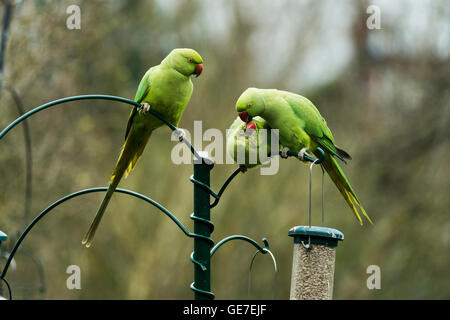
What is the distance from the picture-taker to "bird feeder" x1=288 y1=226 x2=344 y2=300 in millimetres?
3078

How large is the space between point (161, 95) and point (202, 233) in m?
1.32

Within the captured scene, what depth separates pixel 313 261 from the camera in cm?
315

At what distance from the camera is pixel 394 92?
9289 mm

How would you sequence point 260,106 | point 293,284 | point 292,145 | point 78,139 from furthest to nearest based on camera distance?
1. point 78,139
2. point 292,145
3. point 260,106
4. point 293,284

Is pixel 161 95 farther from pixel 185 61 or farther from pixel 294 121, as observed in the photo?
pixel 294 121

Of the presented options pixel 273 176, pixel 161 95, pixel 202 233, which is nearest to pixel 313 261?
pixel 202 233

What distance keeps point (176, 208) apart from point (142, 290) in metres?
1.32

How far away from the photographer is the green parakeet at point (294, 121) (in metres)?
3.52

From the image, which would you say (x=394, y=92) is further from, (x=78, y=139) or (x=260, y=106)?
(x=260, y=106)

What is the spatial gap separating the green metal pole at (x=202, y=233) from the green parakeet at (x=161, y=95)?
101 centimetres

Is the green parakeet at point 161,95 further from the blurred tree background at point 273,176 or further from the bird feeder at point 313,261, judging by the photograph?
the blurred tree background at point 273,176

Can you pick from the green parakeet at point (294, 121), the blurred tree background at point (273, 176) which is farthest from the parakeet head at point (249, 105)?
the blurred tree background at point (273, 176)

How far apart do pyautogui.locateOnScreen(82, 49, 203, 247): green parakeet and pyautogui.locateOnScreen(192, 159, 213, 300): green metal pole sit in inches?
39.9

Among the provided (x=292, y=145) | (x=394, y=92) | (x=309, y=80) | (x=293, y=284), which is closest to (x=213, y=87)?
(x=309, y=80)
